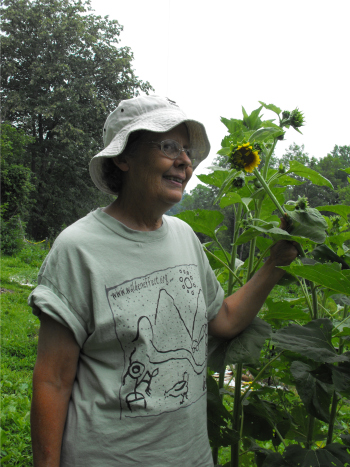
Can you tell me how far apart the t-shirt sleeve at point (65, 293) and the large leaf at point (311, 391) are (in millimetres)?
583

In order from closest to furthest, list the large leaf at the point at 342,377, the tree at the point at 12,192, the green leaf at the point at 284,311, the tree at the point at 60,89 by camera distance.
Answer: the large leaf at the point at 342,377 < the green leaf at the point at 284,311 < the tree at the point at 12,192 < the tree at the point at 60,89

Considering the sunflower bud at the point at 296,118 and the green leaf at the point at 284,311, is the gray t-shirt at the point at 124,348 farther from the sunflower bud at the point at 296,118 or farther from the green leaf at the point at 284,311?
the sunflower bud at the point at 296,118

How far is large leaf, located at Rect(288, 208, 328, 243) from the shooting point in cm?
104

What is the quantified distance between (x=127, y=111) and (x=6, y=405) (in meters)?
2.95

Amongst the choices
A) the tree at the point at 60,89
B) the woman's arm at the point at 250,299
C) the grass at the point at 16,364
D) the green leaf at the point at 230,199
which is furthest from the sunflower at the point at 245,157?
the tree at the point at 60,89

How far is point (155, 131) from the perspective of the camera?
1.21 meters

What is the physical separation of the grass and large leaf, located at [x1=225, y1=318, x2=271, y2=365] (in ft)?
6.14

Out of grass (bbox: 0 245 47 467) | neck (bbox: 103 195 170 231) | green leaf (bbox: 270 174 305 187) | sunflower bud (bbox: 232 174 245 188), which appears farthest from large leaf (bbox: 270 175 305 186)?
grass (bbox: 0 245 47 467)

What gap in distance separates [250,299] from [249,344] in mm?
156

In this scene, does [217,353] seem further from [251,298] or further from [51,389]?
[51,389]

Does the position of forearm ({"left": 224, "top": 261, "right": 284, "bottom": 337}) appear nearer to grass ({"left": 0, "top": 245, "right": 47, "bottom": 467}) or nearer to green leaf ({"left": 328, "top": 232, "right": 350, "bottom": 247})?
green leaf ({"left": 328, "top": 232, "right": 350, "bottom": 247})

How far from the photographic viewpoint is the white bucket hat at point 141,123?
1231mm

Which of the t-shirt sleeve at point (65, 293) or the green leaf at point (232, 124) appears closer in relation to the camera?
the t-shirt sleeve at point (65, 293)

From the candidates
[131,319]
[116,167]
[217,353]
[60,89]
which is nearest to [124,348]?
[131,319]
